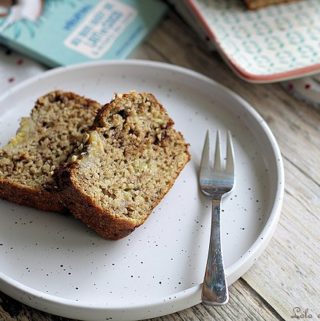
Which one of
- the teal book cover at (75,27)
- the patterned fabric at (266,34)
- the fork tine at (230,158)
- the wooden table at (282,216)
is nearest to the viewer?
the wooden table at (282,216)

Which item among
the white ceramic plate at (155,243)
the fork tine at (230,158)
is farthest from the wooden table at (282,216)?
the fork tine at (230,158)

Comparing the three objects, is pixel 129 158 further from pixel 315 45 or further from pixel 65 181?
pixel 315 45

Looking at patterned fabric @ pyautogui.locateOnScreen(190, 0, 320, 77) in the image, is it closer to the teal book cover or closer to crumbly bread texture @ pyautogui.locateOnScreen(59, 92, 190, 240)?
the teal book cover

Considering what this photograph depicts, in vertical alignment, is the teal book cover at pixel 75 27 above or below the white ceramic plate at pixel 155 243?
above

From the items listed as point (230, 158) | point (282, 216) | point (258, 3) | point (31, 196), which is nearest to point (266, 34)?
point (258, 3)

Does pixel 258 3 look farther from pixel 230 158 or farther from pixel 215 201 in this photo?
pixel 215 201

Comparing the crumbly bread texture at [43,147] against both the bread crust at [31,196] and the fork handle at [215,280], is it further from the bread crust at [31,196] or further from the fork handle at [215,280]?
the fork handle at [215,280]

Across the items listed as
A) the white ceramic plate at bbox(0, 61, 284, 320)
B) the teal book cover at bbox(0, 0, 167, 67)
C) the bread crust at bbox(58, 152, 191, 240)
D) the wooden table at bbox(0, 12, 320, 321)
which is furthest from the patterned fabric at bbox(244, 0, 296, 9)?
the bread crust at bbox(58, 152, 191, 240)
